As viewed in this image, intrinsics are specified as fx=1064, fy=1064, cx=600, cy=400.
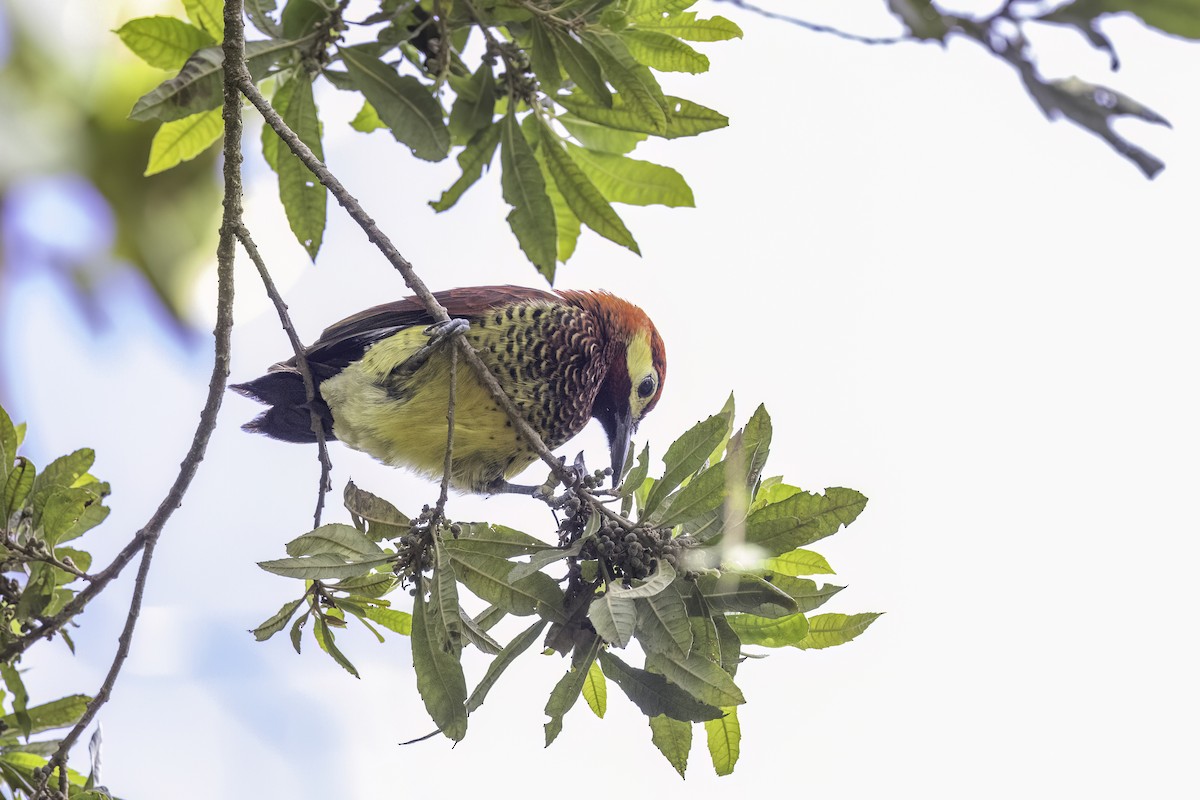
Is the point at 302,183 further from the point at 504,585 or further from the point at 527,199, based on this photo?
the point at 504,585

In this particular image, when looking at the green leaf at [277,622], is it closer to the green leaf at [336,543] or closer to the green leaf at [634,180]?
the green leaf at [336,543]

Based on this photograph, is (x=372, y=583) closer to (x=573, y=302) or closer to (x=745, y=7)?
(x=573, y=302)

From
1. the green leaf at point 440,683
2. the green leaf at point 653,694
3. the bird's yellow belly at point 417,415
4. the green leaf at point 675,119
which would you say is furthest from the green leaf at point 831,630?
the green leaf at point 675,119

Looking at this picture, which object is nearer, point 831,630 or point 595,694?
point 831,630

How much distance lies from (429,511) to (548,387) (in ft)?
3.80

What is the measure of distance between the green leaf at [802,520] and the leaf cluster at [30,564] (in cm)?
148

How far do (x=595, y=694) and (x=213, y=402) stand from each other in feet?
3.68

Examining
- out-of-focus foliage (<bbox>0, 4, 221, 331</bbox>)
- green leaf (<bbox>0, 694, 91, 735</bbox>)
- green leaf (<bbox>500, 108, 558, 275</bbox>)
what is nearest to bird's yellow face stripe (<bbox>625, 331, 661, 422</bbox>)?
green leaf (<bbox>500, 108, 558, 275</bbox>)

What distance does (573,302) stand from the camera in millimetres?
3559

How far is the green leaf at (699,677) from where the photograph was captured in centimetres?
190

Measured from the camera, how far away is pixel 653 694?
2.04 meters

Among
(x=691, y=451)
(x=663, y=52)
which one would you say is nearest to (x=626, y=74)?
(x=663, y=52)

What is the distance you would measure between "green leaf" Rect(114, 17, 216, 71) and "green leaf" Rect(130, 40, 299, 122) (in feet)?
0.69

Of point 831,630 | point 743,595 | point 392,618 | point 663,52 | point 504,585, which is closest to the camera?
point 743,595
